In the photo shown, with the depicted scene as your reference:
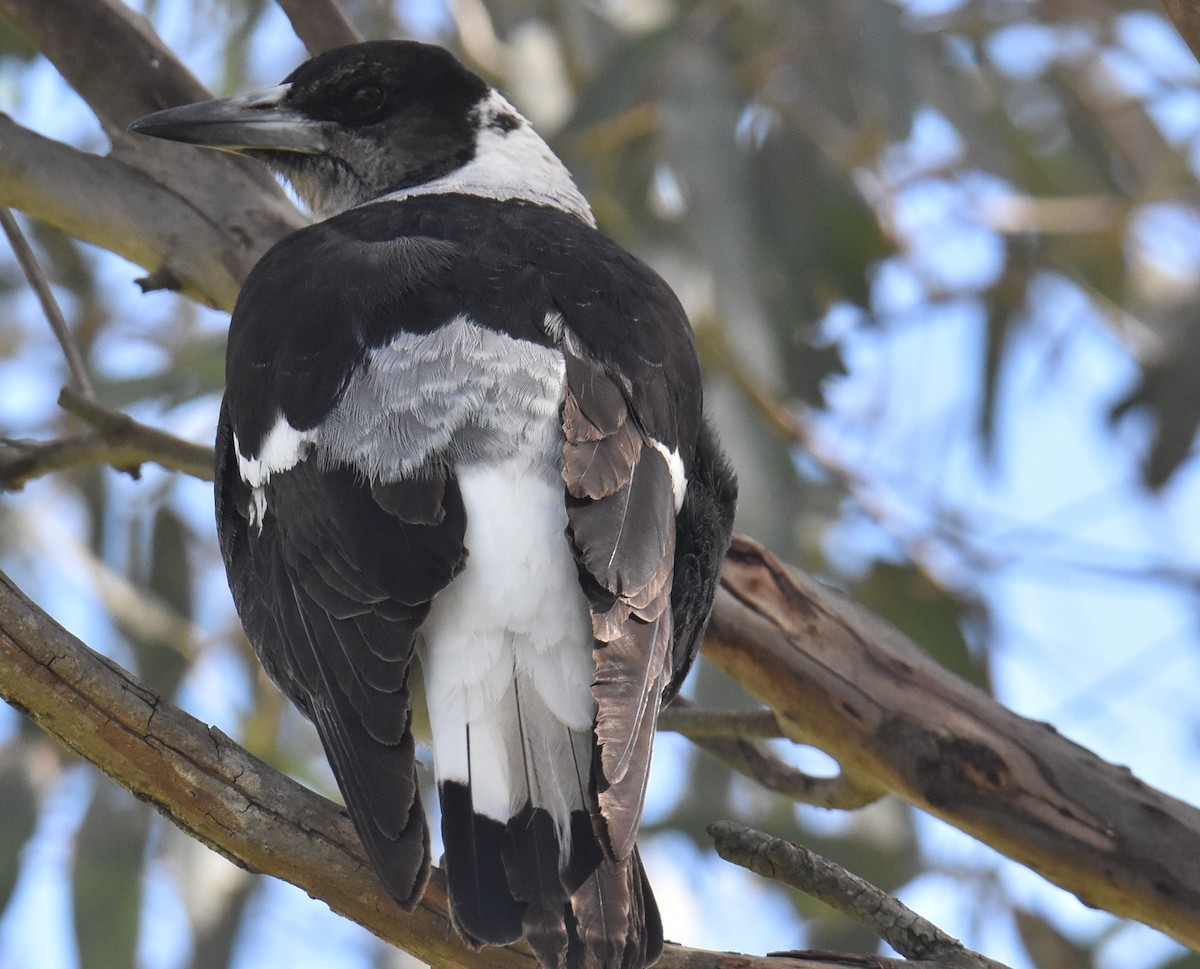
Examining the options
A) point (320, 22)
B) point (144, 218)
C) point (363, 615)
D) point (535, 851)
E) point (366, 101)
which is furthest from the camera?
point (320, 22)

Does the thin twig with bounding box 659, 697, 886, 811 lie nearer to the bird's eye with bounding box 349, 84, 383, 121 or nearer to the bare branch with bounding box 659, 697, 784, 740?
the bare branch with bounding box 659, 697, 784, 740

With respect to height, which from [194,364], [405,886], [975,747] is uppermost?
[405,886]

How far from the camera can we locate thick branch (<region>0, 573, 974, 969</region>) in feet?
4.32

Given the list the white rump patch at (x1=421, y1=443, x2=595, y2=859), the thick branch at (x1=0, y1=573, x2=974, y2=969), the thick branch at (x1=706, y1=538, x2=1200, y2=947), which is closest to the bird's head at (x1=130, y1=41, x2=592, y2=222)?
the thick branch at (x1=706, y1=538, x2=1200, y2=947)

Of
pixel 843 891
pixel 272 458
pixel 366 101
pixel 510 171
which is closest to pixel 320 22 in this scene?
pixel 366 101

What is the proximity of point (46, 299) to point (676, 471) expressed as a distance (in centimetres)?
96

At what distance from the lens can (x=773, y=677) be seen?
6.59ft

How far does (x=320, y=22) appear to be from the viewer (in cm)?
247

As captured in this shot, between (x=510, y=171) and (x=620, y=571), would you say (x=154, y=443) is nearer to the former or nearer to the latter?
(x=510, y=171)

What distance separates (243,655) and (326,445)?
6.92ft

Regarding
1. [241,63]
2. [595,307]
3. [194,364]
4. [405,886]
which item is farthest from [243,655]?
[405,886]

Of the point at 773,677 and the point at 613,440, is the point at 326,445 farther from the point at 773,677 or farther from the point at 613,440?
the point at 773,677

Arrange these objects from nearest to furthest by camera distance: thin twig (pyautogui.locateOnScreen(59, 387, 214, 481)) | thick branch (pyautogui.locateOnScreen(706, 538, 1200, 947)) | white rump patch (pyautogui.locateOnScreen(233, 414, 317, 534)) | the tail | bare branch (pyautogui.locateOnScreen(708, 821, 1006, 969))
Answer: the tail < bare branch (pyautogui.locateOnScreen(708, 821, 1006, 969)) < white rump patch (pyautogui.locateOnScreen(233, 414, 317, 534)) < thick branch (pyautogui.locateOnScreen(706, 538, 1200, 947)) < thin twig (pyautogui.locateOnScreen(59, 387, 214, 481))

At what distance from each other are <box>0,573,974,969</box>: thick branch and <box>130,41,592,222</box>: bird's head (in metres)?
1.08
